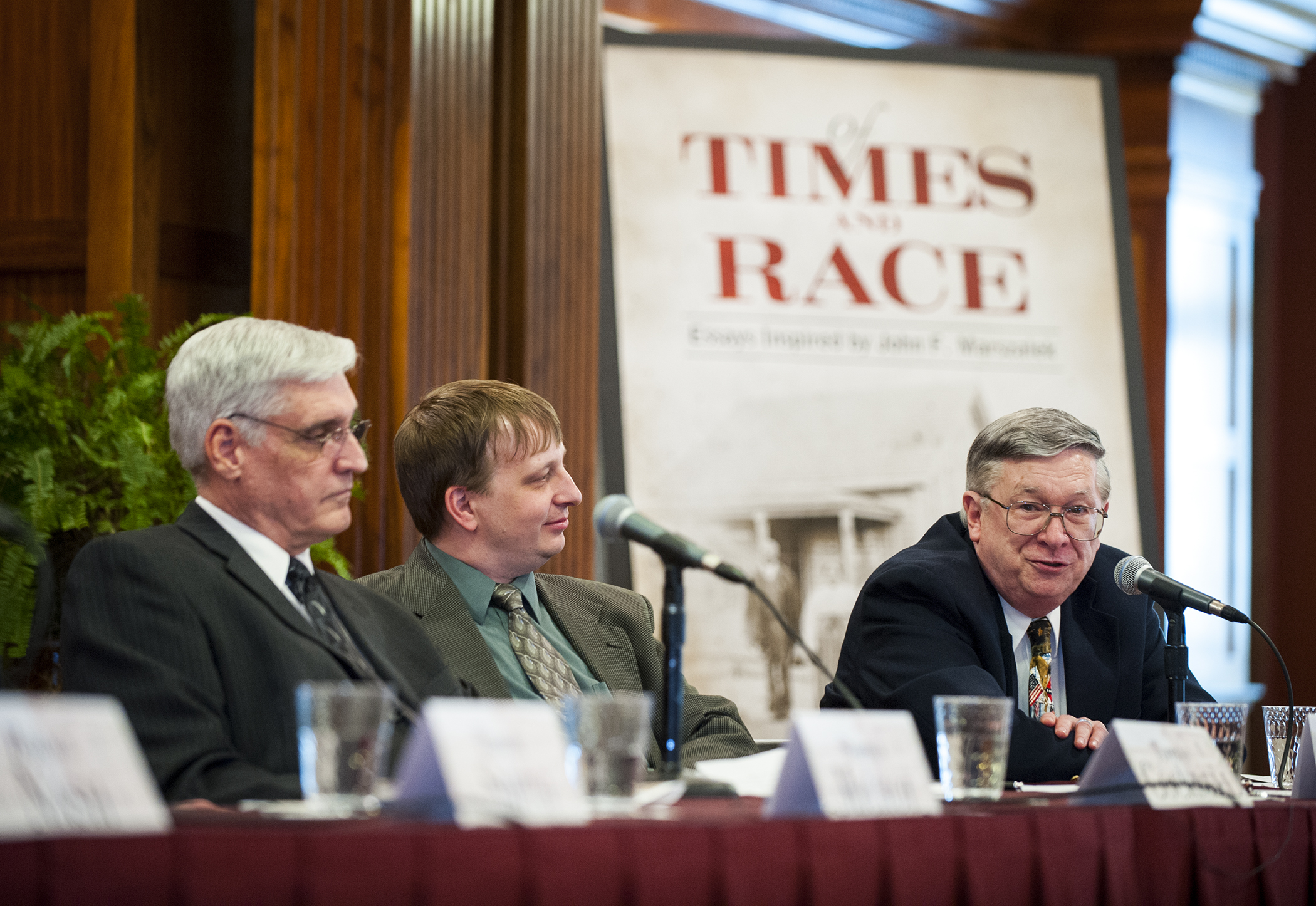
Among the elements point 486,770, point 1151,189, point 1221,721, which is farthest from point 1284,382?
point 486,770

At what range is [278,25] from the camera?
11.7ft

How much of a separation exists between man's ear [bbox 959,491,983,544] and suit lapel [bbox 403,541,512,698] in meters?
0.85

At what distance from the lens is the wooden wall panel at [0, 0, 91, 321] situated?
11.9ft

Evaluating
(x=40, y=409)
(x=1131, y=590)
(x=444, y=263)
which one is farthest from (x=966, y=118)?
(x=40, y=409)

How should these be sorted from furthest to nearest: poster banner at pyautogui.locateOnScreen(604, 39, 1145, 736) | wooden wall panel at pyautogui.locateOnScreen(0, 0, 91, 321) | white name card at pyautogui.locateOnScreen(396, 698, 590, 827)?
poster banner at pyautogui.locateOnScreen(604, 39, 1145, 736)
wooden wall panel at pyautogui.locateOnScreen(0, 0, 91, 321)
white name card at pyautogui.locateOnScreen(396, 698, 590, 827)

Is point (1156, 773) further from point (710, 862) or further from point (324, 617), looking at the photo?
point (324, 617)

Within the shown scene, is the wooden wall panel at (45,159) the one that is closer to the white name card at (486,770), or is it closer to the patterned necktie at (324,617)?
the patterned necktie at (324,617)

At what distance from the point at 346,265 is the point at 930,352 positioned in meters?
1.72

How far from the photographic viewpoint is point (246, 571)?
1823mm

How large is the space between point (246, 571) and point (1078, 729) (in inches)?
48.0

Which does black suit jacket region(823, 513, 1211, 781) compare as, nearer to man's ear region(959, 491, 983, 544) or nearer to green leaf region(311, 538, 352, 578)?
man's ear region(959, 491, 983, 544)

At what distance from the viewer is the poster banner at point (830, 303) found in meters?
4.06

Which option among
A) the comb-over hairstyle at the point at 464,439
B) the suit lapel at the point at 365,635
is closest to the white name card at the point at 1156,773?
the suit lapel at the point at 365,635

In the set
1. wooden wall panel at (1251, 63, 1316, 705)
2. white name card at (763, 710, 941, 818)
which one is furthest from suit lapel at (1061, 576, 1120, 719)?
wooden wall panel at (1251, 63, 1316, 705)
